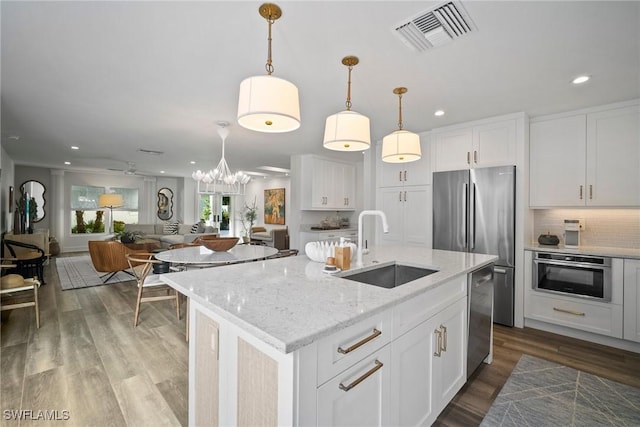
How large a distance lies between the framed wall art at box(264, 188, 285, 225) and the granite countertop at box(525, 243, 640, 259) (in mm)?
7428

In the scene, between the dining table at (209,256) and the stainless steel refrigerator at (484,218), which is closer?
the dining table at (209,256)

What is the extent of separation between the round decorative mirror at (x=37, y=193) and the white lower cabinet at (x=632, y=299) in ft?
38.2

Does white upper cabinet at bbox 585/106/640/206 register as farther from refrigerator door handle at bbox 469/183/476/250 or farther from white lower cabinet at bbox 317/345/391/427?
white lower cabinet at bbox 317/345/391/427

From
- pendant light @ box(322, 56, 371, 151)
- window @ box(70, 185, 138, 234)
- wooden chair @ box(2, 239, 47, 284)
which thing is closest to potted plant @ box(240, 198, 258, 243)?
window @ box(70, 185, 138, 234)

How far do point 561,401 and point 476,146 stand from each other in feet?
8.75

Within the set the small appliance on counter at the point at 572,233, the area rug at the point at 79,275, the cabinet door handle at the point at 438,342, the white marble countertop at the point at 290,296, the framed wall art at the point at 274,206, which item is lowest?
the area rug at the point at 79,275

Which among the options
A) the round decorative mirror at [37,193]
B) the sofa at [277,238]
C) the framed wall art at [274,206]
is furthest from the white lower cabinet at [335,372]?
the round decorative mirror at [37,193]

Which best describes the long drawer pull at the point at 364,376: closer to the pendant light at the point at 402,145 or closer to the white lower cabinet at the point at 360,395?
the white lower cabinet at the point at 360,395

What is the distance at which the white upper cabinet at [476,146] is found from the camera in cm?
344

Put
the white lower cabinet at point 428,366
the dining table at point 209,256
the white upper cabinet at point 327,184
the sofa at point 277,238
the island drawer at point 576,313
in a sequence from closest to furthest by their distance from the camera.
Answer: the white lower cabinet at point 428,366 → the island drawer at point 576,313 → the dining table at point 209,256 → the white upper cabinet at point 327,184 → the sofa at point 277,238

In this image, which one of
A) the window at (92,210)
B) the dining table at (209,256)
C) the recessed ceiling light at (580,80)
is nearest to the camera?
the recessed ceiling light at (580,80)

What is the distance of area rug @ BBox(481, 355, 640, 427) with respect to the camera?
187 centimetres

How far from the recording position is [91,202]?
9047mm

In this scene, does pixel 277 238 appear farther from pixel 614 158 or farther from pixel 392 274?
pixel 614 158
